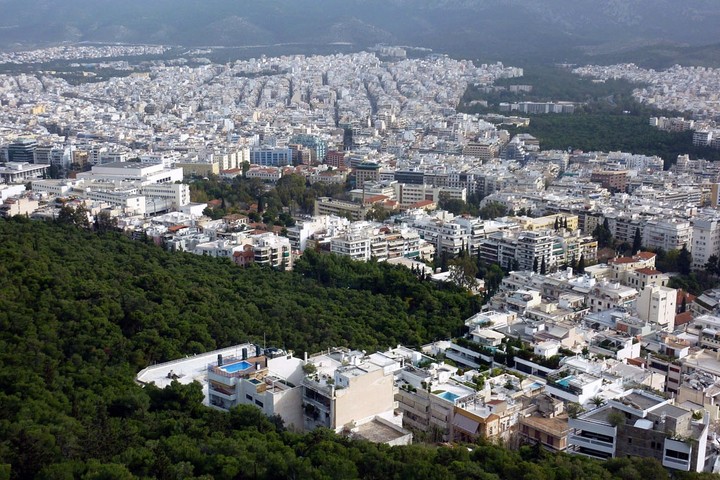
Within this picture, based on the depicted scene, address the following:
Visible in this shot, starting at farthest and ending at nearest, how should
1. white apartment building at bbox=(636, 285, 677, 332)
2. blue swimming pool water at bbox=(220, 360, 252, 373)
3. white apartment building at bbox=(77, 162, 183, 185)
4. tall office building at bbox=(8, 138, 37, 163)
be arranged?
tall office building at bbox=(8, 138, 37, 163) < white apartment building at bbox=(77, 162, 183, 185) < white apartment building at bbox=(636, 285, 677, 332) < blue swimming pool water at bbox=(220, 360, 252, 373)

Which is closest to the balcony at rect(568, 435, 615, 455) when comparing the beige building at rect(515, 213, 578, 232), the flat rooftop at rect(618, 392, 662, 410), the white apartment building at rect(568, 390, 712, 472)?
the white apartment building at rect(568, 390, 712, 472)

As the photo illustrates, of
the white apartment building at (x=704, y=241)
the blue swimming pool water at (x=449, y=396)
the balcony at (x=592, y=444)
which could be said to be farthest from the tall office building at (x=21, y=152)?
the balcony at (x=592, y=444)

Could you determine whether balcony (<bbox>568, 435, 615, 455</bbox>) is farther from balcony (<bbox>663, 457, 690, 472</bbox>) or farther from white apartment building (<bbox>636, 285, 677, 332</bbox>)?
white apartment building (<bbox>636, 285, 677, 332</bbox>)

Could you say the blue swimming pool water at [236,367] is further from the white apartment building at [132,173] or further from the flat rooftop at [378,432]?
the white apartment building at [132,173]

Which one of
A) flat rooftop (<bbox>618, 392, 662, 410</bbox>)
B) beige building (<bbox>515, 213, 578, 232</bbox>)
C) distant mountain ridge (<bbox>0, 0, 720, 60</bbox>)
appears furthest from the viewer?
distant mountain ridge (<bbox>0, 0, 720, 60</bbox>)

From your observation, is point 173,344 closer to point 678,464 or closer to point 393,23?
point 678,464

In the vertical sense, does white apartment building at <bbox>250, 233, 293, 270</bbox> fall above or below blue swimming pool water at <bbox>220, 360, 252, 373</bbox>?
below

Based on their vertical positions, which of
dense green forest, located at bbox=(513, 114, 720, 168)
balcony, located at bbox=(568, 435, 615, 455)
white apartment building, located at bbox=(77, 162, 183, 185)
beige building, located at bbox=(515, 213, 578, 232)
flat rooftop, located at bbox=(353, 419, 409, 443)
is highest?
dense green forest, located at bbox=(513, 114, 720, 168)

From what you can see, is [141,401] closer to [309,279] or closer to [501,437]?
[501,437]
